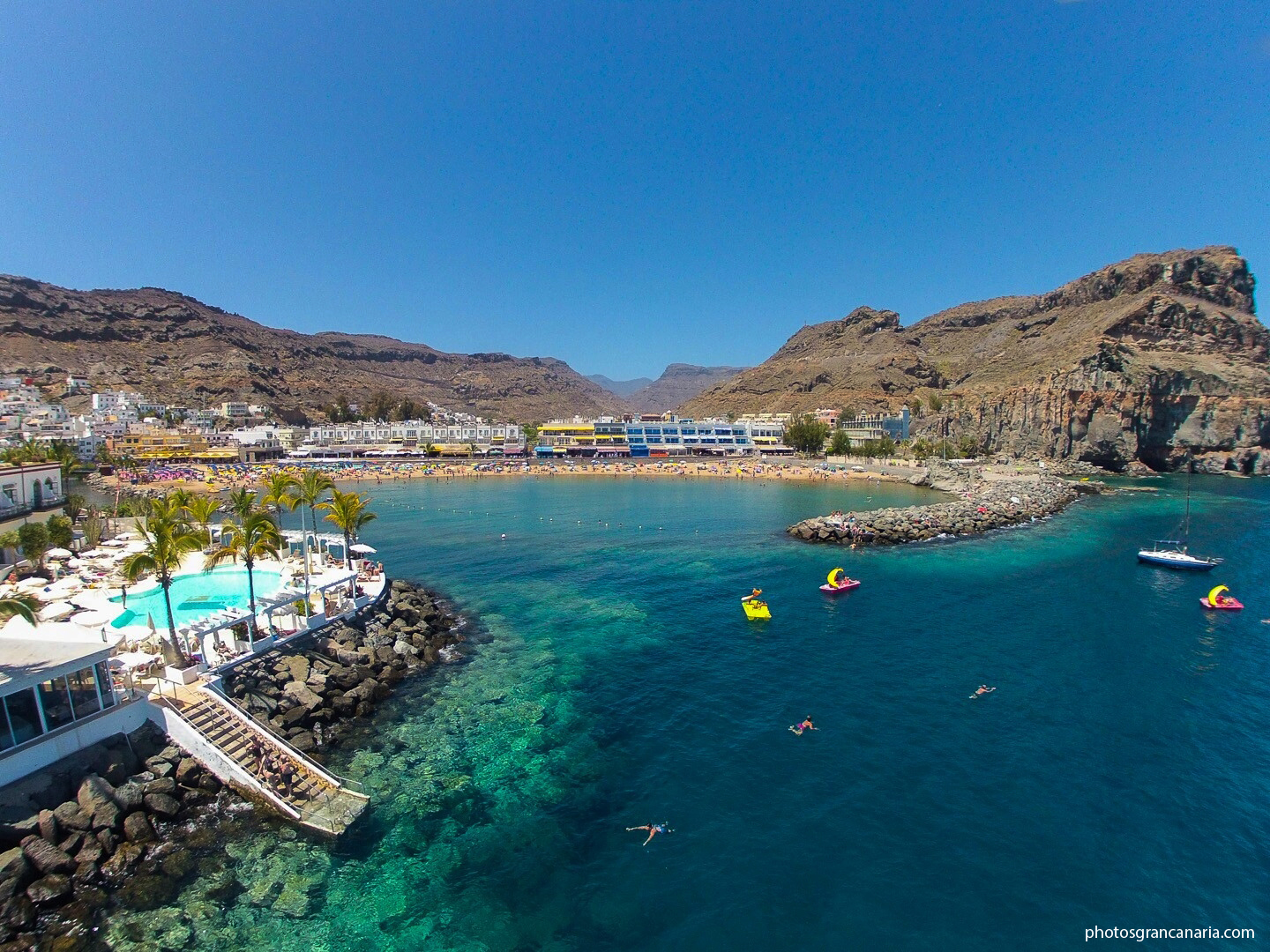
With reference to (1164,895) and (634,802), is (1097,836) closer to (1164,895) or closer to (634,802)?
(1164,895)

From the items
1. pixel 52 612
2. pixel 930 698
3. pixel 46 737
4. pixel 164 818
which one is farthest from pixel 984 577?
pixel 52 612

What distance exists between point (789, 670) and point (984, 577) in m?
23.4

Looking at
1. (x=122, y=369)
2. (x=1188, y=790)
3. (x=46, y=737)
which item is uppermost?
(x=122, y=369)

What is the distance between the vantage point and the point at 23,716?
15.2 m

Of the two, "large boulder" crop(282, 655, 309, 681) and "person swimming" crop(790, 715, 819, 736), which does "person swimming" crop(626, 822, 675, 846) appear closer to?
"person swimming" crop(790, 715, 819, 736)

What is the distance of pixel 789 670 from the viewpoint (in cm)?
2638

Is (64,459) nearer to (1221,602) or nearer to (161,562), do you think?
(161,562)

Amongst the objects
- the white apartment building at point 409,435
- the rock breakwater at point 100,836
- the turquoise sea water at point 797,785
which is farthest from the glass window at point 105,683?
the white apartment building at point 409,435

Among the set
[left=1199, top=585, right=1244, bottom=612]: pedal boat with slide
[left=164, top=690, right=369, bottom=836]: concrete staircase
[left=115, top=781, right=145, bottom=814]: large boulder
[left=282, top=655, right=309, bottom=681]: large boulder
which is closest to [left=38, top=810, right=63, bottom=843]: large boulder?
[left=115, top=781, right=145, bottom=814]: large boulder

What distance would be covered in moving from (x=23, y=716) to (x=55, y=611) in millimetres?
11646

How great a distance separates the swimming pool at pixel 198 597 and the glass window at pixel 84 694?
25.4 feet

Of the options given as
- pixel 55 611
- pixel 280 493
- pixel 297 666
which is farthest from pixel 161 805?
pixel 280 493

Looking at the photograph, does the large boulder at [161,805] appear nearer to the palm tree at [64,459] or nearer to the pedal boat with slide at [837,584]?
the pedal boat with slide at [837,584]

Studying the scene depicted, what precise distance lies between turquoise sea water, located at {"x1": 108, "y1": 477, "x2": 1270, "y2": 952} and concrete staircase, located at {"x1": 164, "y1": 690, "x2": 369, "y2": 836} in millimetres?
678
